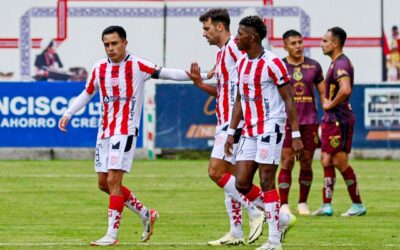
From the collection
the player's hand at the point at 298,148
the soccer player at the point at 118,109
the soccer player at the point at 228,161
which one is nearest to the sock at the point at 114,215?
the soccer player at the point at 118,109

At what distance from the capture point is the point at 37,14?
117 ft

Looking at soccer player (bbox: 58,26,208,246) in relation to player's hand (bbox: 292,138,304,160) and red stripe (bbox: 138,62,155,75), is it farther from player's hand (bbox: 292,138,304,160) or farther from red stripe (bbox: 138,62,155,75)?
player's hand (bbox: 292,138,304,160)

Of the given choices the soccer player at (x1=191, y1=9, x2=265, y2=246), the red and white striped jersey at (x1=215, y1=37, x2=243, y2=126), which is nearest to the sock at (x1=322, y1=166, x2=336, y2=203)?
the soccer player at (x1=191, y1=9, x2=265, y2=246)

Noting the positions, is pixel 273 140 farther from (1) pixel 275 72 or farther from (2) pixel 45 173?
(2) pixel 45 173

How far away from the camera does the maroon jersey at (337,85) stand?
1828 cm

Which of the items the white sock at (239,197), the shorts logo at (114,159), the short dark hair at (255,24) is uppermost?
the short dark hair at (255,24)

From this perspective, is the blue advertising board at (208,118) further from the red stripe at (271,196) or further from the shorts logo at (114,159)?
the red stripe at (271,196)

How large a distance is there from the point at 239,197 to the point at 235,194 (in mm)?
51

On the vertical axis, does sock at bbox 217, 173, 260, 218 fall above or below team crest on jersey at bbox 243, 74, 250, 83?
below

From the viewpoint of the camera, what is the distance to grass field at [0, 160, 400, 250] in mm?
14891

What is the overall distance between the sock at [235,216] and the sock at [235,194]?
103 millimetres

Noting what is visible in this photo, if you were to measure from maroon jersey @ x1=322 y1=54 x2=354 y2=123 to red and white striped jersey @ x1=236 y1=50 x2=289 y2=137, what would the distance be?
14.6 ft

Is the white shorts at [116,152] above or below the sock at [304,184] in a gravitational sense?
above

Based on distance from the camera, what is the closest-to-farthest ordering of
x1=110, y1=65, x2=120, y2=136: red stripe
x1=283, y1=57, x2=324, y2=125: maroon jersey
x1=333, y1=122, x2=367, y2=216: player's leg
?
x1=110, y1=65, x2=120, y2=136: red stripe
x1=333, y1=122, x2=367, y2=216: player's leg
x1=283, y1=57, x2=324, y2=125: maroon jersey
